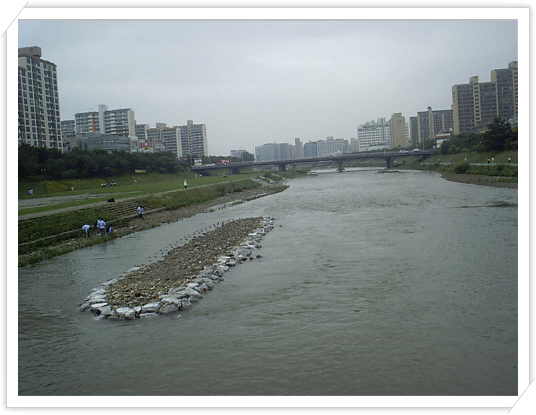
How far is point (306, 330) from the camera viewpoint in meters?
7.37

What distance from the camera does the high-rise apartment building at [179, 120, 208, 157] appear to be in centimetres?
14438

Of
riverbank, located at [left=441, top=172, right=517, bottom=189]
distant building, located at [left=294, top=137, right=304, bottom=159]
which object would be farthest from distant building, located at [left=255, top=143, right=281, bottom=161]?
riverbank, located at [left=441, top=172, right=517, bottom=189]

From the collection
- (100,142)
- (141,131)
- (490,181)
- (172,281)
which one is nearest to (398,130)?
(141,131)

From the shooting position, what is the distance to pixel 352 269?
11117 millimetres

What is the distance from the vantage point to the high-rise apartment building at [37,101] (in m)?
69.0

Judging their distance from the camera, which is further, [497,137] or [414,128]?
[414,128]

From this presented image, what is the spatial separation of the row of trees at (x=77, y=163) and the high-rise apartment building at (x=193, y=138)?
9076 centimetres

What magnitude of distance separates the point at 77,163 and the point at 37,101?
3839cm

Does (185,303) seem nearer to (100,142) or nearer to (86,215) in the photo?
(86,215)

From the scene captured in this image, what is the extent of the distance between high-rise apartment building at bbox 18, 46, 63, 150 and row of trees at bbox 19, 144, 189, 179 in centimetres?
2554


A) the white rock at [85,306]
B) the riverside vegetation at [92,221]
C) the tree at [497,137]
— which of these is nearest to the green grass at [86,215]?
the riverside vegetation at [92,221]
